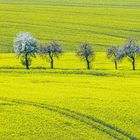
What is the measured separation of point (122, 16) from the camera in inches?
5418

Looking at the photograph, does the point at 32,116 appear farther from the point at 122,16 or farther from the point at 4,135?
the point at 122,16

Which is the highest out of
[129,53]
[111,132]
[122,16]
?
[122,16]

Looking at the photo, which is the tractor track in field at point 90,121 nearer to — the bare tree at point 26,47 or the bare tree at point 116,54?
the bare tree at point 26,47

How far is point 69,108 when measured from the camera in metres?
39.8

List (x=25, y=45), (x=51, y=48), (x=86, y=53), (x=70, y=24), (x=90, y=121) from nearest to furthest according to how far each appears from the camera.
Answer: (x=90, y=121)
(x=25, y=45)
(x=86, y=53)
(x=51, y=48)
(x=70, y=24)

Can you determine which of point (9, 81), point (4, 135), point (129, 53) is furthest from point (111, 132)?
point (129, 53)

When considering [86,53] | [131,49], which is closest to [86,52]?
[86,53]

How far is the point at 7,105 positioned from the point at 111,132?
8.96 m

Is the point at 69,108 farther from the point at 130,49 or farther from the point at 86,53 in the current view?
the point at 130,49

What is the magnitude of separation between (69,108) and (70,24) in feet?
273

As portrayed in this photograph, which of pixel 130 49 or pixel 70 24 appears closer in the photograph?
pixel 130 49

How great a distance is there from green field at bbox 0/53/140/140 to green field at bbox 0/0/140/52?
44611 mm

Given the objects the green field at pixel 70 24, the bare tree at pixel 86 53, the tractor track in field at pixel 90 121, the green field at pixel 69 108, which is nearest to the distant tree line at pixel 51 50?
the bare tree at pixel 86 53

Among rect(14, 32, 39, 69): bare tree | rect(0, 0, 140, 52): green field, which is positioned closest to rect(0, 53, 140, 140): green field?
rect(14, 32, 39, 69): bare tree
